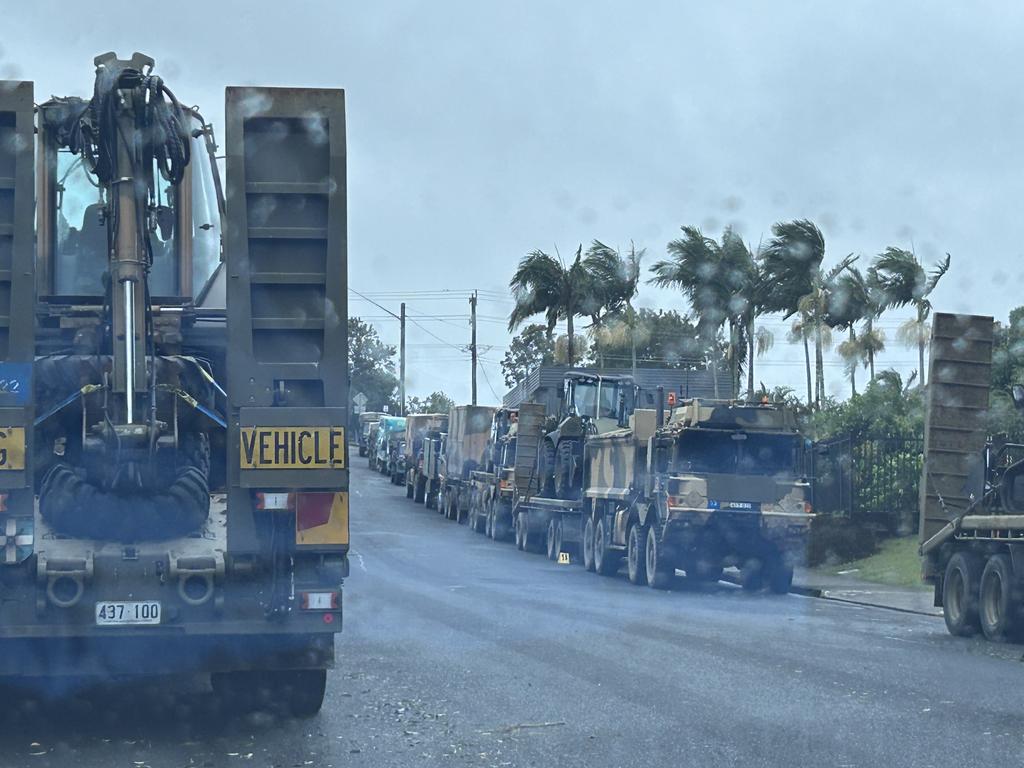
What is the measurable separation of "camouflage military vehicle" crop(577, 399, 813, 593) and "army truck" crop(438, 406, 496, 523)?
51.7ft

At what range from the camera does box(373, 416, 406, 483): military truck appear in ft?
191

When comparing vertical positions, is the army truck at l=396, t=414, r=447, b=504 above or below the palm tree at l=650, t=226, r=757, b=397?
below

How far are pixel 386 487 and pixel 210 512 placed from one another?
47.4m

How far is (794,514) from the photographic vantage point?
22.4 m

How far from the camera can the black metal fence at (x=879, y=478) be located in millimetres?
26859

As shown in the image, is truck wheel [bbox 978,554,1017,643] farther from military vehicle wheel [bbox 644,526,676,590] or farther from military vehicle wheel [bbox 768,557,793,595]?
military vehicle wheel [bbox 644,526,676,590]

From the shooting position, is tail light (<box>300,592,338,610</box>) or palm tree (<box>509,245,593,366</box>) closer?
tail light (<box>300,592,338,610</box>)

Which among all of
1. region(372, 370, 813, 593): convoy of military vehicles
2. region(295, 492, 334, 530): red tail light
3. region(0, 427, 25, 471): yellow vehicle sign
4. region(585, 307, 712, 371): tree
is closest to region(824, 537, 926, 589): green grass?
region(372, 370, 813, 593): convoy of military vehicles

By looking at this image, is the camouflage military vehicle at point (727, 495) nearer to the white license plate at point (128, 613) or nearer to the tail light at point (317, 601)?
the tail light at point (317, 601)

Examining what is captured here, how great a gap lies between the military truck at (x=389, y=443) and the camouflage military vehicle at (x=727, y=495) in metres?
32.7

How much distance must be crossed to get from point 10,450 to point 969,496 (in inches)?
475

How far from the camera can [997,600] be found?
52.9 feet

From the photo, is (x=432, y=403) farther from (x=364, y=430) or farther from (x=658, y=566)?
(x=658, y=566)

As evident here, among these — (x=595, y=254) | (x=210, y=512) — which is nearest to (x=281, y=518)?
(x=210, y=512)
